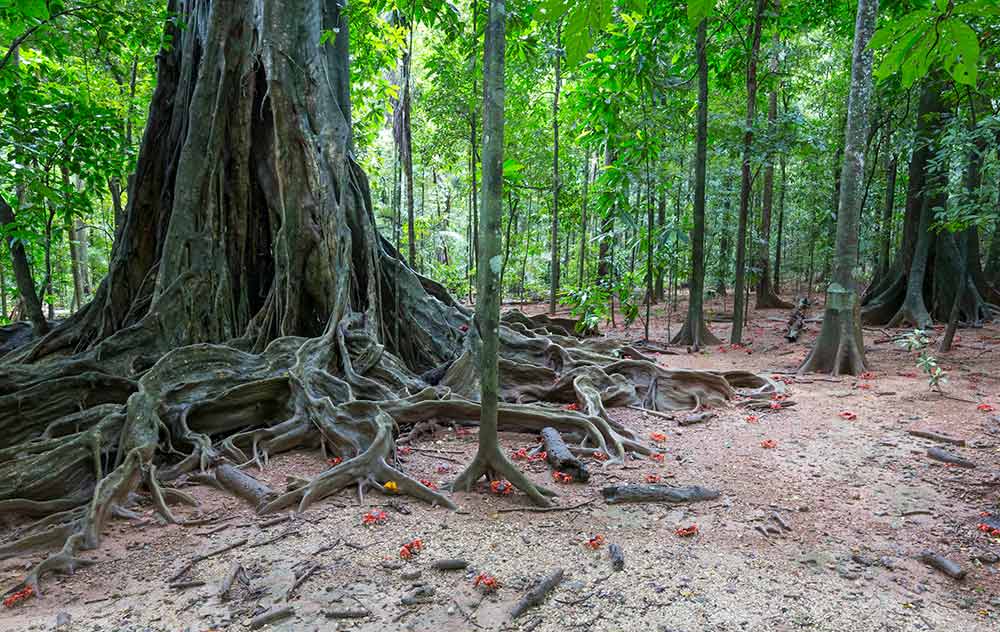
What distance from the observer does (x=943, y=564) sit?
2727 mm

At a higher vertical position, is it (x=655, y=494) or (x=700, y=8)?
(x=700, y=8)

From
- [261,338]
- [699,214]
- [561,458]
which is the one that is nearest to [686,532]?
[561,458]

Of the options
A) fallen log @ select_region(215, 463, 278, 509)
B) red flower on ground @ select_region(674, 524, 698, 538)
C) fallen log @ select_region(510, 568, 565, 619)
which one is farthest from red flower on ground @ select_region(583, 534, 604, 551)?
fallen log @ select_region(215, 463, 278, 509)

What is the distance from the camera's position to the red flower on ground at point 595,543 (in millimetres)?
3055

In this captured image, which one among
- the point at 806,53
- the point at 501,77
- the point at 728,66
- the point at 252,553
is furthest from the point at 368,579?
the point at 806,53

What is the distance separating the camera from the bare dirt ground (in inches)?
97.4

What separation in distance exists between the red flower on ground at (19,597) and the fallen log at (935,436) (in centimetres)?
616

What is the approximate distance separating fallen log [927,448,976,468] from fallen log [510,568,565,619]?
329cm

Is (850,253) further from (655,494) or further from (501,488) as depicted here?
(501,488)

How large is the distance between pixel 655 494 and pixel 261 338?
4351mm

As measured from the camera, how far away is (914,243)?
10.3m

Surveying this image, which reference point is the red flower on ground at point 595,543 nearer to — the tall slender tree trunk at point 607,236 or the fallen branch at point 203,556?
the fallen branch at point 203,556

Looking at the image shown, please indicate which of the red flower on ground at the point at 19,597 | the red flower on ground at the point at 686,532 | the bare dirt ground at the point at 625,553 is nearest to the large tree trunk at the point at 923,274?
the bare dirt ground at the point at 625,553

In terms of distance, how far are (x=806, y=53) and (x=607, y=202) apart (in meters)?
9.36
